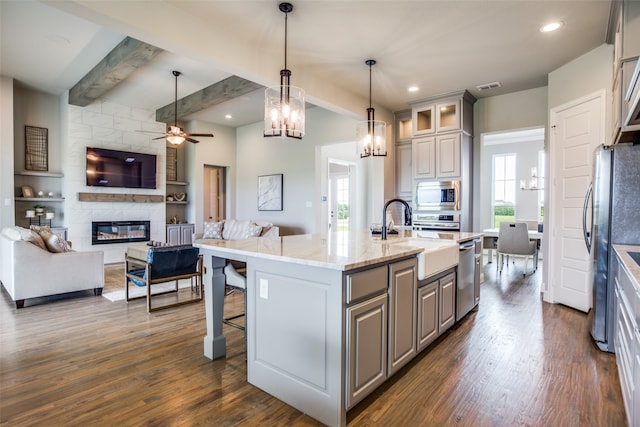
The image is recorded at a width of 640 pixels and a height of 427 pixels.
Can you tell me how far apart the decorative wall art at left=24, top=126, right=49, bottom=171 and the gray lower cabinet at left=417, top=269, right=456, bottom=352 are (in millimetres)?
7259

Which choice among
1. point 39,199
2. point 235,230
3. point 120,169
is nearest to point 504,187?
point 235,230

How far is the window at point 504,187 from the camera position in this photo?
838cm

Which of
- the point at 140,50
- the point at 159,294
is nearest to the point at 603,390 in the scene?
the point at 159,294

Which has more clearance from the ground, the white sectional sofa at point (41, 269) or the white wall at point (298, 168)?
the white wall at point (298, 168)

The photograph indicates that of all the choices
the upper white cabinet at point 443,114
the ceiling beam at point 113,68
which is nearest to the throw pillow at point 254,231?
the ceiling beam at point 113,68

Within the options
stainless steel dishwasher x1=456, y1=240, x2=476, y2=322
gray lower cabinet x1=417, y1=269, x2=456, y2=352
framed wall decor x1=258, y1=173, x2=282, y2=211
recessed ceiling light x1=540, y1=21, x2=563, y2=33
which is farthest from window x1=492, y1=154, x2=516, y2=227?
gray lower cabinet x1=417, y1=269, x2=456, y2=352

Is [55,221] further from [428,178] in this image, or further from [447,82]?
[447,82]

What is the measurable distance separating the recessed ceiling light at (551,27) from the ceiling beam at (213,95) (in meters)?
3.35

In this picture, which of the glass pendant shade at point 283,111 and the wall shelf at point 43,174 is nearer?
the glass pendant shade at point 283,111

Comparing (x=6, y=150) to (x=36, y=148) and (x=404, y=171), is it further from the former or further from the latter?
(x=404, y=171)

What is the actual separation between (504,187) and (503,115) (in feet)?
12.9

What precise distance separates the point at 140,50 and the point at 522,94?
17.2ft

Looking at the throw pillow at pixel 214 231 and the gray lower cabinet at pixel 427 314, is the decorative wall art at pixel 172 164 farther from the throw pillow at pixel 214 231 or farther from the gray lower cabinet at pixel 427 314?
the gray lower cabinet at pixel 427 314

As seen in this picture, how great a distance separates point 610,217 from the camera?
258 cm
